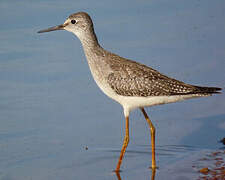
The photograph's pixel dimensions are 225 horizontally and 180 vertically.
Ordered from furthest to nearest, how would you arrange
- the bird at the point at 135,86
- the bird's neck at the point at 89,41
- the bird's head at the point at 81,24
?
the bird's head at the point at 81,24 → the bird's neck at the point at 89,41 → the bird at the point at 135,86

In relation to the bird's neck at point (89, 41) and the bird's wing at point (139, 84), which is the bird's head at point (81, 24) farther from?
the bird's wing at point (139, 84)

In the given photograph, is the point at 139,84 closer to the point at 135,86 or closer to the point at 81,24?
the point at 135,86

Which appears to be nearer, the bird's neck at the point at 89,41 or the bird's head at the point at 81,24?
the bird's neck at the point at 89,41

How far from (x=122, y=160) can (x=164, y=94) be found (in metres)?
1.67

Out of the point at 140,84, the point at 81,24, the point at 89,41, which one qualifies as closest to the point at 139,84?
the point at 140,84

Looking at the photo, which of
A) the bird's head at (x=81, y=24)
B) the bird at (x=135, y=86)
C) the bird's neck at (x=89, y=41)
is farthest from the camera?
the bird's head at (x=81, y=24)

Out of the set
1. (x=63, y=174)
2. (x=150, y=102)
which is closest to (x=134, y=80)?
(x=150, y=102)

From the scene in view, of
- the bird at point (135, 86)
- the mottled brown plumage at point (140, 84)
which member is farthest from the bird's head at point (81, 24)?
the mottled brown plumage at point (140, 84)

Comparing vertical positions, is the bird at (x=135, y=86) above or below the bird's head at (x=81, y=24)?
below

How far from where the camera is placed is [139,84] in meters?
10.5

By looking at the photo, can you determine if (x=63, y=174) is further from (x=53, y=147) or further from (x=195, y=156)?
(x=195, y=156)

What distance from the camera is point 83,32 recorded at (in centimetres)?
1105

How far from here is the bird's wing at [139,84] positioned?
10438 millimetres

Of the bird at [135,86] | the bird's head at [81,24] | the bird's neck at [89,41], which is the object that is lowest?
the bird at [135,86]
